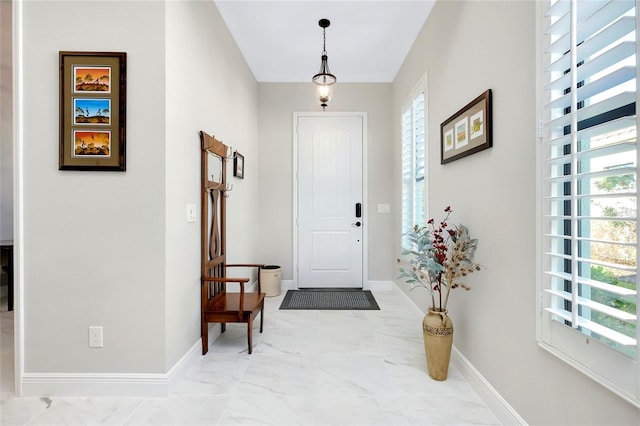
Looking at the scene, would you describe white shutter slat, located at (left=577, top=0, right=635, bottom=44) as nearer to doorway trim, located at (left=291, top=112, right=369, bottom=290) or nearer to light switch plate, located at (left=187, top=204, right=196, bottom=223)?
light switch plate, located at (left=187, top=204, right=196, bottom=223)

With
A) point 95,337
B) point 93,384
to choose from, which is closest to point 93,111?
point 95,337

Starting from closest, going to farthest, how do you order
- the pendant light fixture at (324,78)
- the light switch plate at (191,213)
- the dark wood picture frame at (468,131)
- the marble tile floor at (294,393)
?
1. the marble tile floor at (294,393)
2. the dark wood picture frame at (468,131)
3. the light switch plate at (191,213)
4. the pendant light fixture at (324,78)

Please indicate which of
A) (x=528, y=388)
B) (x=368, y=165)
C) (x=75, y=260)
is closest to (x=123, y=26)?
(x=75, y=260)

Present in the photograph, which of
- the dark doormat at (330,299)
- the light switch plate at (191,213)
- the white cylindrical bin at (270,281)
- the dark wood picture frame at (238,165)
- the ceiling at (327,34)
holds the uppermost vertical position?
the ceiling at (327,34)

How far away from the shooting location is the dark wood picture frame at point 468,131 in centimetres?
196

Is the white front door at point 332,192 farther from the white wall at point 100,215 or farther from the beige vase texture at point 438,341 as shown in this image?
the white wall at point 100,215

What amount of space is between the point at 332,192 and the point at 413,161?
1.37 meters

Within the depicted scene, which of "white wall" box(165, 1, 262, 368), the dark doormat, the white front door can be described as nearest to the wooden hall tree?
"white wall" box(165, 1, 262, 368)

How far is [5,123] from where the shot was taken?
3.11 m

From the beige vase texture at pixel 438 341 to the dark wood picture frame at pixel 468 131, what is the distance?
1076 millimetres

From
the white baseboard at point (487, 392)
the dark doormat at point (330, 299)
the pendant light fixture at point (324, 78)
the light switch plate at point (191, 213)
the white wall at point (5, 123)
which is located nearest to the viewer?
the white baseboard at point (487, 392)

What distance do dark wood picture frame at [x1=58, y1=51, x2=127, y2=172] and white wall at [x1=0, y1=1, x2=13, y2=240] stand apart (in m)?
1.45

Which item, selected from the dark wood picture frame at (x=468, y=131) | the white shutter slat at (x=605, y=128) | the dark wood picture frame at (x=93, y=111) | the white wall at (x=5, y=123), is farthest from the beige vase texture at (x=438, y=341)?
the white wall at (x=5, y=123)

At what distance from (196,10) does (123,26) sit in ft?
2.11
